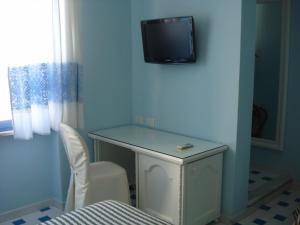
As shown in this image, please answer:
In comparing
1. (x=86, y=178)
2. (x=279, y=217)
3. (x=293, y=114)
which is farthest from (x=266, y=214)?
(x=86, y=178)

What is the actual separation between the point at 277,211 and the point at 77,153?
1.90m

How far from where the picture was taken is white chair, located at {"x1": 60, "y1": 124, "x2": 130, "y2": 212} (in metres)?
2.47

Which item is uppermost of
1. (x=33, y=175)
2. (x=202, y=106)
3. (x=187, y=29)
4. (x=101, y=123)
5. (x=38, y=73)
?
(x=187, y=29)

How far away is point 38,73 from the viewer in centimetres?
270

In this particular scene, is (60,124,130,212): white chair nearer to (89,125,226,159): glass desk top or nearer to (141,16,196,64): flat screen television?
(89,125,226,159): glass desk top

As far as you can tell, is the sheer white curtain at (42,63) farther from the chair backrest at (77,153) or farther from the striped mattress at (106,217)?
the striped mattress at (106,217)

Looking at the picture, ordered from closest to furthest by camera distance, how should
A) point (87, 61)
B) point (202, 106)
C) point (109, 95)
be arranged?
1. point (202, 106)
2. point (87, 61)
3. point (109, 95)

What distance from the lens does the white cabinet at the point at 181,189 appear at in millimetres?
2406

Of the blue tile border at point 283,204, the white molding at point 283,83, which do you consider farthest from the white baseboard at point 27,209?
the white molding at point 283,83

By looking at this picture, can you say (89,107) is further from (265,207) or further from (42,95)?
(265,207)

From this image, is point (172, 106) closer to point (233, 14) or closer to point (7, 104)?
point (233, 14)

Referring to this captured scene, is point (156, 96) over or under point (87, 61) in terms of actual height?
under

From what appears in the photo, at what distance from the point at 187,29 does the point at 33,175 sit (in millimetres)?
1889

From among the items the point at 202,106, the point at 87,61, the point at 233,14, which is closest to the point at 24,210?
the point at 87,61
